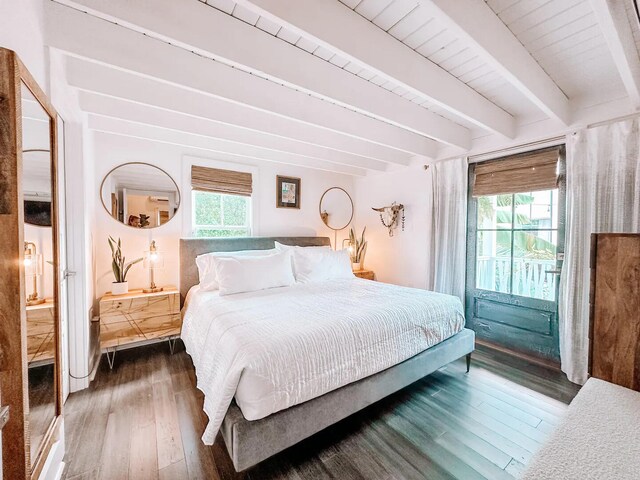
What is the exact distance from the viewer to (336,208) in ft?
14.7

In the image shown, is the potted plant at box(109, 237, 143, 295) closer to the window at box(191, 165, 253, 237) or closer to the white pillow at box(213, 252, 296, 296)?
the window at box(191, 165, 253, 237)

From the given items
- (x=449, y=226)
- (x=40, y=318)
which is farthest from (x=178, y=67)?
(x=449, y=226)

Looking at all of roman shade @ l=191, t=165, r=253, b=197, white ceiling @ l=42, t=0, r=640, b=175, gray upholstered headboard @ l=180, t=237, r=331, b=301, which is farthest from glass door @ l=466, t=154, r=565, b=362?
roman shade @ l=191, t=165, r=253, b=197

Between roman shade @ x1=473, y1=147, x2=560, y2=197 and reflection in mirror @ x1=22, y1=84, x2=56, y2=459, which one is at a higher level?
roman shade @ x1=473, y1=147, x2=560, y2=197

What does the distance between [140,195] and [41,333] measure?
208cm

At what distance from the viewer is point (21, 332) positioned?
940mm

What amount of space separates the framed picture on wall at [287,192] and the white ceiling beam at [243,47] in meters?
2.01

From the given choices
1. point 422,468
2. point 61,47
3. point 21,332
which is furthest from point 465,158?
point 21,332

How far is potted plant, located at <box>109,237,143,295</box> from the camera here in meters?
2.63

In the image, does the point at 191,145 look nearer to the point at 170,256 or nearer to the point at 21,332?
the point at 170,256

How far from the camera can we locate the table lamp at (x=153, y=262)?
2.83 m

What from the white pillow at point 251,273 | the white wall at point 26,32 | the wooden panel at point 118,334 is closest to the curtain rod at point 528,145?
the white pillow at point 251,273

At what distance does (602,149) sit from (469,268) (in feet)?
5.04

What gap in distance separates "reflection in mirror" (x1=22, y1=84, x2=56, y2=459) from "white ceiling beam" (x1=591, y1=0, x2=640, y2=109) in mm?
2476
